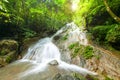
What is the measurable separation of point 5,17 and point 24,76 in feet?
19.8

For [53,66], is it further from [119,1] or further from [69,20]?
[69,20]

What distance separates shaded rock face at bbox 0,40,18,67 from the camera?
9.98 metres

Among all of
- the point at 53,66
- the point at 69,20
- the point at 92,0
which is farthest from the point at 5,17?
the point at 69,20

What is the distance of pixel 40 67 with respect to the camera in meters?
8.62

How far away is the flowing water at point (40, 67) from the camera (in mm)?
7199

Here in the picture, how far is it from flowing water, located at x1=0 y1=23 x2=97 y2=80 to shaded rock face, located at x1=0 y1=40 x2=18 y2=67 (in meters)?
0.65

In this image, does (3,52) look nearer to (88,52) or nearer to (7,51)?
(7,51)

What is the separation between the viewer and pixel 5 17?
11188 mm

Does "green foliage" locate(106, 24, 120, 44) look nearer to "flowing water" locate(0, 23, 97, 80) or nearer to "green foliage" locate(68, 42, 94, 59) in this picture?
"green foliage" locate(68, 42, 94, 59)

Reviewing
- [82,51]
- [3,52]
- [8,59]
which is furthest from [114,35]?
[3,52]

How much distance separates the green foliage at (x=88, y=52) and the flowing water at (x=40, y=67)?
2.72 ft

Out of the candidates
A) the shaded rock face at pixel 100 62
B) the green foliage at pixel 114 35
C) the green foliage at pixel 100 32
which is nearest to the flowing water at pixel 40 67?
the shaded rock face at pixel 100 62

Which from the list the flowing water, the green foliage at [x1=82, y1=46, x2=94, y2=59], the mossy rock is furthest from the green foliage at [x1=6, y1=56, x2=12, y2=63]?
the green foliage at [x1=82, y1=46, x2=94, y2=59]

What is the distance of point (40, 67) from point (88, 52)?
10.2 feet
